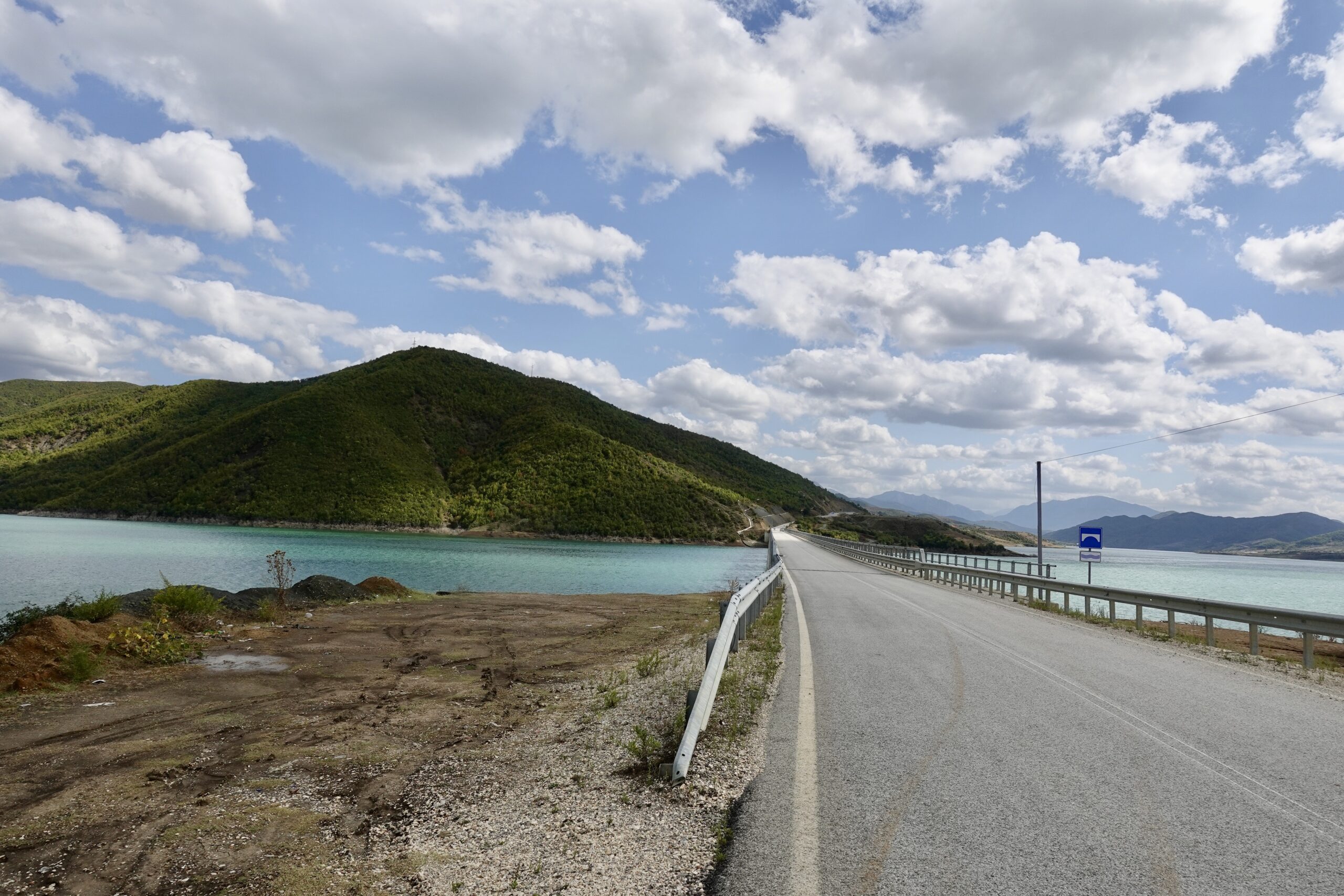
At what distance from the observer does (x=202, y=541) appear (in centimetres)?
Result: 5678

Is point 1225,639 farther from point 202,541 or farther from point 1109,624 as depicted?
point 202,541

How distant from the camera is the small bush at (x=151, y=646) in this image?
10.6m

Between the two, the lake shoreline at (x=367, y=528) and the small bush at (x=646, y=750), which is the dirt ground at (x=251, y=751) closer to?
the small bush at (x=646, y=750)

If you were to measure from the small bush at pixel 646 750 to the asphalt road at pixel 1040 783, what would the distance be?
0.83 m

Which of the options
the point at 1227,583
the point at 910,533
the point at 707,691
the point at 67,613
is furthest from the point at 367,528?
the point at 707,691

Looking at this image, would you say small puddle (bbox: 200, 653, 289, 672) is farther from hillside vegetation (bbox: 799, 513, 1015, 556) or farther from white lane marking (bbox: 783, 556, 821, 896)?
hillside vegetation (bbox: 799, 513, 1015, 556)

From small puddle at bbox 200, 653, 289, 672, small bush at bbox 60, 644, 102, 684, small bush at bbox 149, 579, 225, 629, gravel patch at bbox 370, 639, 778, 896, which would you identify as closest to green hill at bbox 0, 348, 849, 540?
small bush at bbox 149, 579, 225, 629

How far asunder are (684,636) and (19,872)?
11634mm

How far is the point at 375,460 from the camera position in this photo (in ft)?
355

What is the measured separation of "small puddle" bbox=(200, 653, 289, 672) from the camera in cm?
1025

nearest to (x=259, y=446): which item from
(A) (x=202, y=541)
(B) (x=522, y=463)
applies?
(B) (x=522, y=463)

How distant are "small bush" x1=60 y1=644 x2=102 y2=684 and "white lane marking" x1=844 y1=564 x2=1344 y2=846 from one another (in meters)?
11.7

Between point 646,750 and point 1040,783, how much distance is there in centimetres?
273

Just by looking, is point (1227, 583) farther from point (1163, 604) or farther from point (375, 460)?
point (375, 460)
